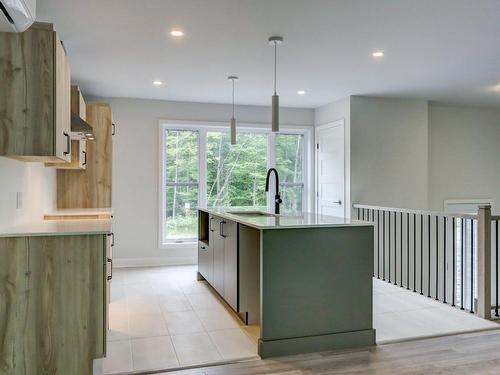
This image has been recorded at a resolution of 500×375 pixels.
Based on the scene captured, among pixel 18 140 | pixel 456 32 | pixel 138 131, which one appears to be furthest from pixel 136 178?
pixel 456 32

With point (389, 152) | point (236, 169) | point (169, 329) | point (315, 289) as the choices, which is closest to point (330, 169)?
point (389, 152)

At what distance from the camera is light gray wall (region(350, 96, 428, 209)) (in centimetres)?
581

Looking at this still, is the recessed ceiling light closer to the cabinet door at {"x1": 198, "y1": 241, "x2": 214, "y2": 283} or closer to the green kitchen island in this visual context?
the green kitchen island

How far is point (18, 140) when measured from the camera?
238 centimetres

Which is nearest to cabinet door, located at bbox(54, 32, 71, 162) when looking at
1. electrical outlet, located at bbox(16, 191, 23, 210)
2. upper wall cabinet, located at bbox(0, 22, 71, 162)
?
upper wall cabinet, located at bbox(0, 22, 71, 162)

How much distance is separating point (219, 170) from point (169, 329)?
3.39m

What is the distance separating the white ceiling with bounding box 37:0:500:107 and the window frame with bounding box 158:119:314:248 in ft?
2.29

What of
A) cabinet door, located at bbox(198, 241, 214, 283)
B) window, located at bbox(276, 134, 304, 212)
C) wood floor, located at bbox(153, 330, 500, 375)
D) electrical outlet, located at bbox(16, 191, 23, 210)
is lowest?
wood floor, located at bbox(153, 330, 500, 375)

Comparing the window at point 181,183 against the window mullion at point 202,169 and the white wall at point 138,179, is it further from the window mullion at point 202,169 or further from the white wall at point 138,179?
the white wall at point 138,179

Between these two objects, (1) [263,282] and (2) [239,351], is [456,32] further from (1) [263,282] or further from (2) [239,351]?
(2) [239,351]

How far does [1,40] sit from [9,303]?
148cm

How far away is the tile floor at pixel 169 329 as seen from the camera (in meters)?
2.84

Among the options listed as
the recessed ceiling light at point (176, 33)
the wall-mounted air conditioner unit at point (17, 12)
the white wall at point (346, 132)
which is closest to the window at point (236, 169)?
the white wall at point (346, 132)

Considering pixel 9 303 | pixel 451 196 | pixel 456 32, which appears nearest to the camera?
pixel 9 303
